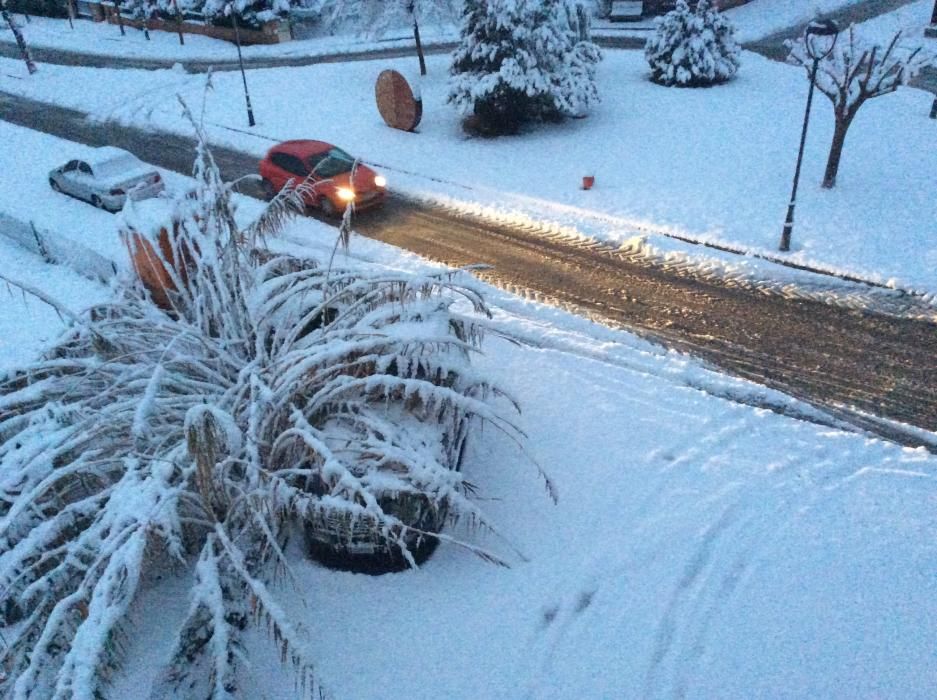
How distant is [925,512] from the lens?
27.8 feet

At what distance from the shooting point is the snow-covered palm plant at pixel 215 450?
6000 millimetres

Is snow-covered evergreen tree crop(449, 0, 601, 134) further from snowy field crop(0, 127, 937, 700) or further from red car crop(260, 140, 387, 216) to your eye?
snowy field crop(0, 127, 937, 700)

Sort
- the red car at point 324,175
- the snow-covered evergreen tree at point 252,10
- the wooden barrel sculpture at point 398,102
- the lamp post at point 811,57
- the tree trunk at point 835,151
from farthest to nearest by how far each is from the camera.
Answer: the snow-covered evergreen tree at point 252,10
the wooden barrel sculpture at point 398,102
the red car at point 324,175
the tree trunk at point 835,151
the lamp post at point 811,57

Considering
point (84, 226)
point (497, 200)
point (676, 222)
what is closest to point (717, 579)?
point (676, 222)

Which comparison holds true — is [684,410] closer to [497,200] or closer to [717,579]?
[717,579]

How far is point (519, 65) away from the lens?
2114 cm

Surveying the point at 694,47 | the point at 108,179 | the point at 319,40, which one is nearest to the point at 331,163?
the point at 108,179

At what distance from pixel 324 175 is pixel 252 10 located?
2223 cm

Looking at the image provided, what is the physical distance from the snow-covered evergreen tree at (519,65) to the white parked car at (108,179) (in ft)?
30.6

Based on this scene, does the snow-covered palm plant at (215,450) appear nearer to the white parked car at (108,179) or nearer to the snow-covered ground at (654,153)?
the snow-covered ground at (654,153)

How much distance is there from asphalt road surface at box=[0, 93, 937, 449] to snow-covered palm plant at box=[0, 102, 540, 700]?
4.88 m

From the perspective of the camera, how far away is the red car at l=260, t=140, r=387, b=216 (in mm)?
17125

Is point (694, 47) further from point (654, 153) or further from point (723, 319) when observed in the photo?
point (723, 319)

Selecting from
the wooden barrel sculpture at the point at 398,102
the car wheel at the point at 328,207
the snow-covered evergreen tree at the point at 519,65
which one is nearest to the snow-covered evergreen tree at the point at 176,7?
the wooden barrel sculpture at the point at 398,102
